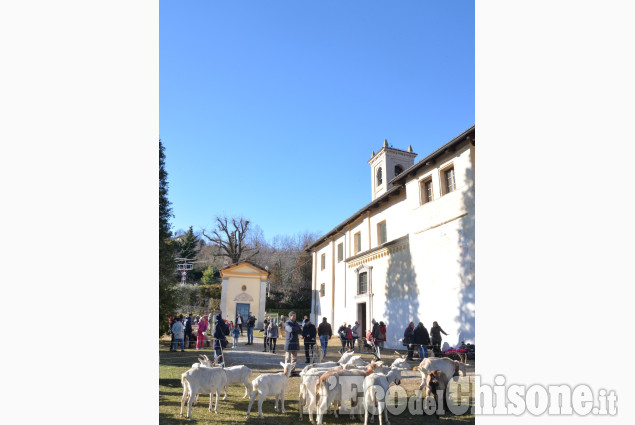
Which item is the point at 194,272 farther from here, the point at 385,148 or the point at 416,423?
the point at 416,423

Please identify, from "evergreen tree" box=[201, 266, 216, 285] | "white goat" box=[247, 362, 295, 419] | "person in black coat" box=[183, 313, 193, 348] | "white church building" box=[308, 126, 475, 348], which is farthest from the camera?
"evergreen tree" box=[201, 266, 216, 285]

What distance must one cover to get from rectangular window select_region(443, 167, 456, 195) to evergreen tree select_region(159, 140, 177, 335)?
1110cm

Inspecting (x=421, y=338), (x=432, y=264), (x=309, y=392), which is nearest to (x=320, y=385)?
(x=309, y=392)

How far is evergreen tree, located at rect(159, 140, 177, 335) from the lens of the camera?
15.8 meters

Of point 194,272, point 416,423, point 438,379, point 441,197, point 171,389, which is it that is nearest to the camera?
point 416,423

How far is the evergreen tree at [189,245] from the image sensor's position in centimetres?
4991

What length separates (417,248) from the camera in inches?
641

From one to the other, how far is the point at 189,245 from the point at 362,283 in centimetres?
3452

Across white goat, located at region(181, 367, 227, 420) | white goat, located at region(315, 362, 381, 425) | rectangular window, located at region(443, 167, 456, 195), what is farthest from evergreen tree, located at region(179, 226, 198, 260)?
white goat, located at region(315, 362, 381, 425)

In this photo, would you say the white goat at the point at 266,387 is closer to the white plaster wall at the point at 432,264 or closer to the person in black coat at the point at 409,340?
the person in black coat at the point at 409,340

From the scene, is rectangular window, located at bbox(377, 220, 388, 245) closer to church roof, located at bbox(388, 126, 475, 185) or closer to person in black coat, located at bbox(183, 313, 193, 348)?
church roof, located at bbox(388, 126, 475, 185)

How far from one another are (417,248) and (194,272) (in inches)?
1368

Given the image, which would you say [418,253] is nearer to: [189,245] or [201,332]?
[201,332]

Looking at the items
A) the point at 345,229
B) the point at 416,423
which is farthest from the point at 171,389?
the point at 345,229
